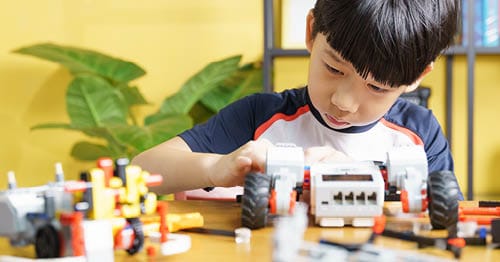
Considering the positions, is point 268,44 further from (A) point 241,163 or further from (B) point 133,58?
(A) point 241,163

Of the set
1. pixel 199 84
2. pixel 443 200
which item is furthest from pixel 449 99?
pixel 443 200

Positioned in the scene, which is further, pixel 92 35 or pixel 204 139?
pixel 92 35

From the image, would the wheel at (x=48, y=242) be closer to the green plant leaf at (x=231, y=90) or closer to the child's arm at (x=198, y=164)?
the child's arm at (x=198, y=164)

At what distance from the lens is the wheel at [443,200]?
71 centimetres

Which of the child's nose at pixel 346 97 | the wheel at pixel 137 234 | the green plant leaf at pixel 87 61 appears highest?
the green plant leaf at pixel 87 61

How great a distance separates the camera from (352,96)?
3.15 feet

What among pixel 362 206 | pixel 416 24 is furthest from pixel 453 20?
pixel 362 206

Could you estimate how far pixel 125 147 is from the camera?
2.29 m

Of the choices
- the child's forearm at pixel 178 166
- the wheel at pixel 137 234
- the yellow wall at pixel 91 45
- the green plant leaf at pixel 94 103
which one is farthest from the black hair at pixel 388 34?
the yellow wall at pixel 91 45

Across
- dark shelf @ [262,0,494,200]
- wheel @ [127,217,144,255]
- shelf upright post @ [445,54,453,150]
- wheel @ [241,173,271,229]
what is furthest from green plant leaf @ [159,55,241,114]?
wheel @ [127,217,144,255]

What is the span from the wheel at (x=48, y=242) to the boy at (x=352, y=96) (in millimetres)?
304

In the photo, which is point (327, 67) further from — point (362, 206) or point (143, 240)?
point (143, 240)

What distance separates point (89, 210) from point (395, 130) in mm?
704

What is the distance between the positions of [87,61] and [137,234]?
1.79 meters
